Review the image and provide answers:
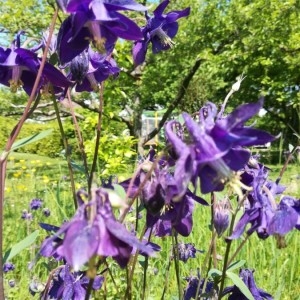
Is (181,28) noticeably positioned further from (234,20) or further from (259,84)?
(259,84)

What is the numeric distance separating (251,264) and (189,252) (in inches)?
31.3

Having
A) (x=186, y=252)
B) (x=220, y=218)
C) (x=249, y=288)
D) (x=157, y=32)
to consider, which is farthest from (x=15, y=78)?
(x=186, y=252)

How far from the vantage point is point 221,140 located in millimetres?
787

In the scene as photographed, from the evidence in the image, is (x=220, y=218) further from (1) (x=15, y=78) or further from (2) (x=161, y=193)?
(1) (x=15, y=78)

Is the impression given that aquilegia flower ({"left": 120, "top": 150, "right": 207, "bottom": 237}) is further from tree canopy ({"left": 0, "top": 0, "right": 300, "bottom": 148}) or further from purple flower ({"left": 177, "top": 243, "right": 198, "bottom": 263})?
tree canopy ({"left": 0, "top": 0, "right": 300, "bottom": 148})

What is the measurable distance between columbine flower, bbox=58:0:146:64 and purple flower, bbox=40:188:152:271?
0.37 meters

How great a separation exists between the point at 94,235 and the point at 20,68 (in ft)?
2.04

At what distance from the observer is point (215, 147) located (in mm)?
769

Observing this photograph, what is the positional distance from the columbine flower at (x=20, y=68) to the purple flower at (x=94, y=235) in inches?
19.4

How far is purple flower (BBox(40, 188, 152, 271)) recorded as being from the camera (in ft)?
2.35

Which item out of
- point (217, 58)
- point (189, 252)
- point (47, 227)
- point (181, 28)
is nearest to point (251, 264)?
point (189, 252)

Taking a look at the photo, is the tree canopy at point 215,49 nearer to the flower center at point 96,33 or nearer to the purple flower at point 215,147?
the flower center at point 96,33

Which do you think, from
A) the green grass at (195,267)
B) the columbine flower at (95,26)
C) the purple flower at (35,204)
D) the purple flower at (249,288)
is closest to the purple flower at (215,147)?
the columbine flower at (95,26)

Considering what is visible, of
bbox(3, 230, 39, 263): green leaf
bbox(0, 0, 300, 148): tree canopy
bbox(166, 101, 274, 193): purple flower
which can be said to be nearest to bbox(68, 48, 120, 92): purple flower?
bbox(3, 230, 39, 263): green leaf
